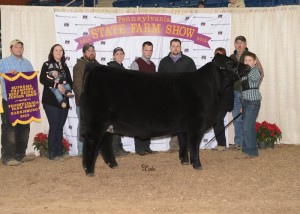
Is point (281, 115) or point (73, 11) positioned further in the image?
point (281, 115)

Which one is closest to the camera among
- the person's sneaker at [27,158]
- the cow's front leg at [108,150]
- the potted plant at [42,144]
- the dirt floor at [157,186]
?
the dirt floor at [157,186]

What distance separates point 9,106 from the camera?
27.0 feet

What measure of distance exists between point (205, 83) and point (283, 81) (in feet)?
8.98

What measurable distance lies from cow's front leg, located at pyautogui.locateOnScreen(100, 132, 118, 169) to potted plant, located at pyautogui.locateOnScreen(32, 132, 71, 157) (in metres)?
1.30

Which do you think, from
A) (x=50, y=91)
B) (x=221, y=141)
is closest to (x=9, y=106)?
(x=50, y=91)

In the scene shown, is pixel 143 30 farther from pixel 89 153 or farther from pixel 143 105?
pixel 89 153

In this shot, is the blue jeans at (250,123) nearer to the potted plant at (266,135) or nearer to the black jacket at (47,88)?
the potted plant at (266,135)

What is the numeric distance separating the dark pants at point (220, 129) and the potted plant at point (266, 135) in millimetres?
654

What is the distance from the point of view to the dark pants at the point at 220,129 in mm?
9367

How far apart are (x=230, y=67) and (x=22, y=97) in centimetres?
340

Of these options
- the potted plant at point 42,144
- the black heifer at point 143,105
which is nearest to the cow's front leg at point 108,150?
the black heifer at point 143,105

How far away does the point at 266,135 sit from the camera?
31.2 feet

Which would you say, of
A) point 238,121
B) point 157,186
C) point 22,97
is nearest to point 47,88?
point 22,97

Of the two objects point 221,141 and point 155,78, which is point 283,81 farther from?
point 155,78
